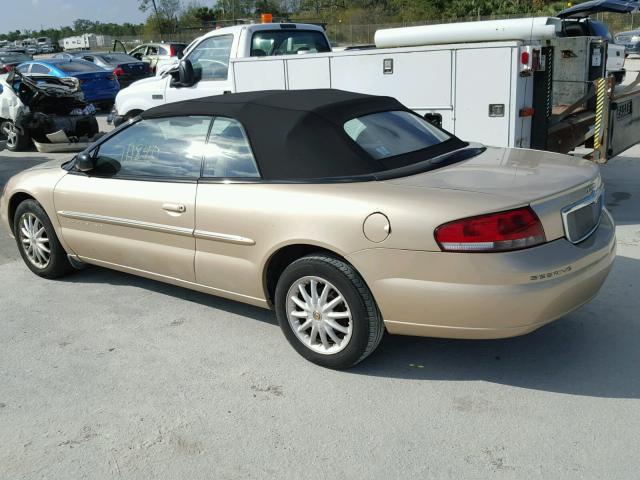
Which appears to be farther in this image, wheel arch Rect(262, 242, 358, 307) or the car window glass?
the car window glass

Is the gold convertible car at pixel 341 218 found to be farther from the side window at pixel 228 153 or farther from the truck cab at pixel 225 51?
the truck cab at pixel 225 51

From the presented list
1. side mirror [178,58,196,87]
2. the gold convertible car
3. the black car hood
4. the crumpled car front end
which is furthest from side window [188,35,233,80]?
the black car hood

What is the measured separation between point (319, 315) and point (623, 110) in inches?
190

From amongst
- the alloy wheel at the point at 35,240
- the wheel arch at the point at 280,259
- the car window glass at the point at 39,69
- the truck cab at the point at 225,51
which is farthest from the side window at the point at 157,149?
the car window glass at the point at 39,69

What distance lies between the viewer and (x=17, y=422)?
3.39 metres

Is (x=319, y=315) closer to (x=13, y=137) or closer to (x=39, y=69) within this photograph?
(x=13, y=137)

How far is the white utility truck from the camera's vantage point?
6.51 metres

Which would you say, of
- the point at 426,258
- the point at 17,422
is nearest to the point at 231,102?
the point at 426,258

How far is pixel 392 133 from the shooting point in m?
4.21

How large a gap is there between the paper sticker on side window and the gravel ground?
265cm

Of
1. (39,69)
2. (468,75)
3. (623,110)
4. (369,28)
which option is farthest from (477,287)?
(369,28)

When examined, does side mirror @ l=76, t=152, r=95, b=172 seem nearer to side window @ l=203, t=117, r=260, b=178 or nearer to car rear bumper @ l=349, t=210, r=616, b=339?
side window @ l=203, t=117, r=260, b=178

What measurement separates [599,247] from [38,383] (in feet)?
10.5

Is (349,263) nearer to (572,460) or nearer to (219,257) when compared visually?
(219,257)
